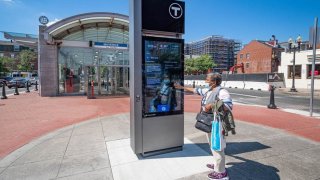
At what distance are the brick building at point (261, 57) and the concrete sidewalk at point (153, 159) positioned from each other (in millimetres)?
51186

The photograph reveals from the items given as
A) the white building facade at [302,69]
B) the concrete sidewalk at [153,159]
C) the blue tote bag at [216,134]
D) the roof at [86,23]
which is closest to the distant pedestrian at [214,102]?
the blue tote bag at [216,134]

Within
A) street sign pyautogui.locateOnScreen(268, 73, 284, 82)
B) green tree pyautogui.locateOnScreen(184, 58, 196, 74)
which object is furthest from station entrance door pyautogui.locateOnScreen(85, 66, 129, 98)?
green tree pyautogui.locateOnScreen(184, 58, 196, 74)

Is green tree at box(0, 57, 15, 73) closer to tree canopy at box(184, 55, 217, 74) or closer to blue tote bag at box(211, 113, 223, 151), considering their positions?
tree canopy at box(184, 55, 217, 74)

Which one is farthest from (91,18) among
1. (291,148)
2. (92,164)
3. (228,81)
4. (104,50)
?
(228,81)

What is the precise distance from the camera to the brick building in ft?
166

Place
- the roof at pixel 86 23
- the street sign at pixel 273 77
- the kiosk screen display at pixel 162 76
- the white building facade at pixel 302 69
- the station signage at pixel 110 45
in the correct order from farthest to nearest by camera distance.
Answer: the street sign at pixel 273 77
the white building facade at pixel 302 69
the station signage at pixel 110 45
the roof at pixel 86 23
the kiosk screen display at pixel 162 76

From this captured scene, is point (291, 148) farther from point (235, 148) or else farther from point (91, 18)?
point (91, 18)

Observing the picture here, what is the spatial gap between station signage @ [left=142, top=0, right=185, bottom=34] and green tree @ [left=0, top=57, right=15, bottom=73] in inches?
2314

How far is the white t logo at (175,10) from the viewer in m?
4.33

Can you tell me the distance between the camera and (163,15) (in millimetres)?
4270

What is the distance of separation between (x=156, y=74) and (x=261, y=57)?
2209 inches

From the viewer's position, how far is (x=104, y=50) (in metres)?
17.9

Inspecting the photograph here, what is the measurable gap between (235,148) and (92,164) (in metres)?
3.18

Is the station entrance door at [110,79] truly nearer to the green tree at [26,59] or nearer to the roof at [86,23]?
the roof at [86,23]
